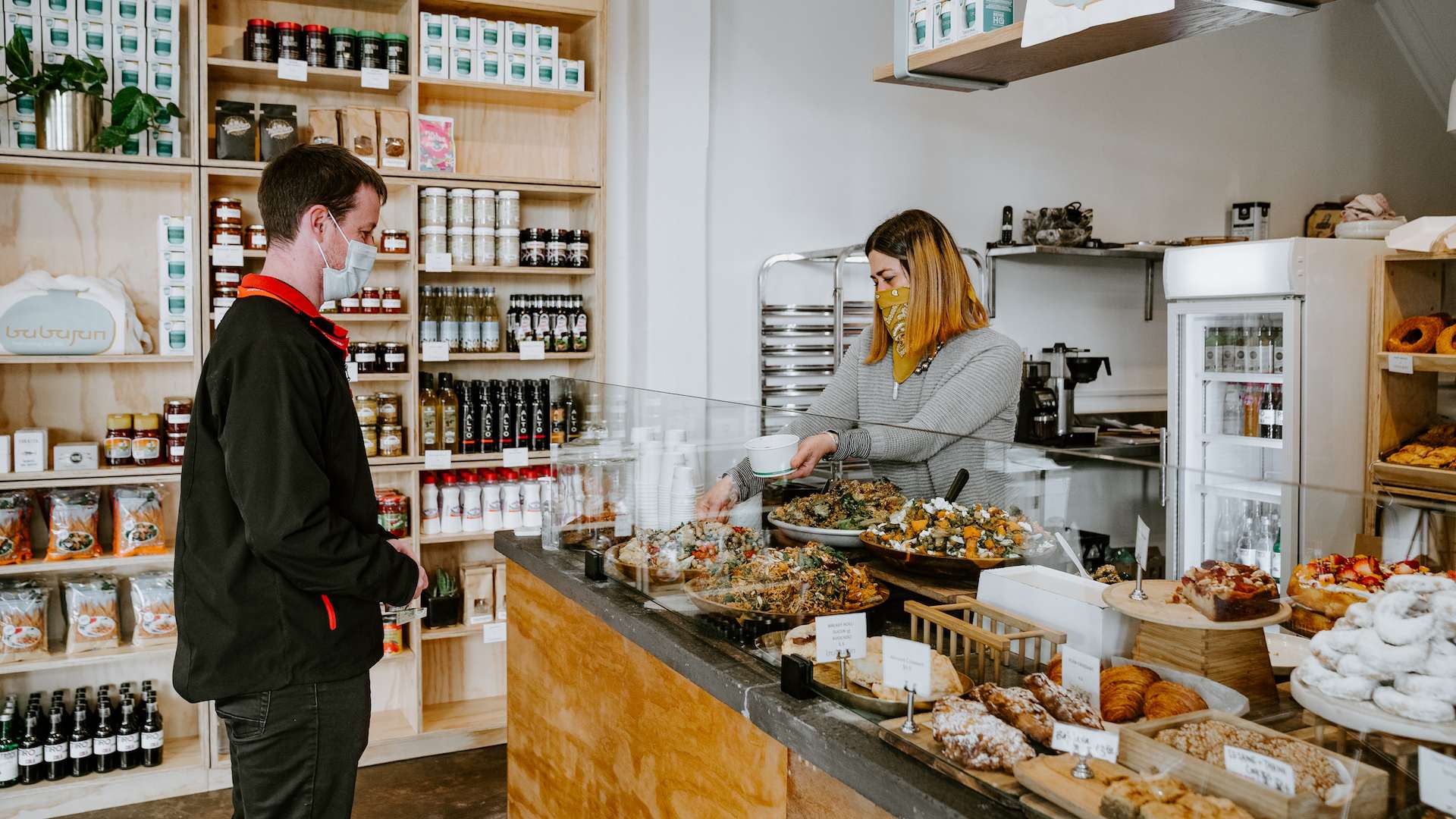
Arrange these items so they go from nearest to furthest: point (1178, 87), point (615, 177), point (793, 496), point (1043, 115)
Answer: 1. point (793, 496)
2. point (615, 177)
3. point (1043, 115)
4. point (1178, 87)

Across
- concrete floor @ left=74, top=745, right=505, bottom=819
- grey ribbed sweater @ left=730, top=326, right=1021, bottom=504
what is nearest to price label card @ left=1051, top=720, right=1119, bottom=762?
grey ribbed sweater @ left=730, top=326, right=1021, bottom=504

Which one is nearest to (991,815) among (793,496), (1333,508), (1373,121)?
(1333,508)

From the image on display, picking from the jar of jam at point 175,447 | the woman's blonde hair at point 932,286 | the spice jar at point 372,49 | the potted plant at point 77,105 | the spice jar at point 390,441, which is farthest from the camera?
the spice jar at point 390,441

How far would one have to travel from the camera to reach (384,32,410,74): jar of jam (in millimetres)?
3797

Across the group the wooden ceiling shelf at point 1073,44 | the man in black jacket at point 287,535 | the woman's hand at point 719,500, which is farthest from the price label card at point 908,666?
the wooden ceiling shelf at point 1073,44

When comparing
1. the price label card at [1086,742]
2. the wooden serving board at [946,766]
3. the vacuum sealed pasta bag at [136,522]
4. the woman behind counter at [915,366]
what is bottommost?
the vacuum sealed pasta bag at [136,522]

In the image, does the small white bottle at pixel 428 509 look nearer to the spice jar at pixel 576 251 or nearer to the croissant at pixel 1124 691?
the spice jar at pixel 576 251

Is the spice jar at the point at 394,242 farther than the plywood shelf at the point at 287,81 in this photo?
Yes

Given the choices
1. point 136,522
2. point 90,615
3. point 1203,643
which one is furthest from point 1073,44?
point 90,615

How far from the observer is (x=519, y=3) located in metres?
3.88

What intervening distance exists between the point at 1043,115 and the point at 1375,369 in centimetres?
209

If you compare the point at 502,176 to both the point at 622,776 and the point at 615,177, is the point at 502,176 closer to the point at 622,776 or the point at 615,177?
the point at 615,177

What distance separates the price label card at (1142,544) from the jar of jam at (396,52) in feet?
11.0

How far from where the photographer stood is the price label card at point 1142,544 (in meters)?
1.26
